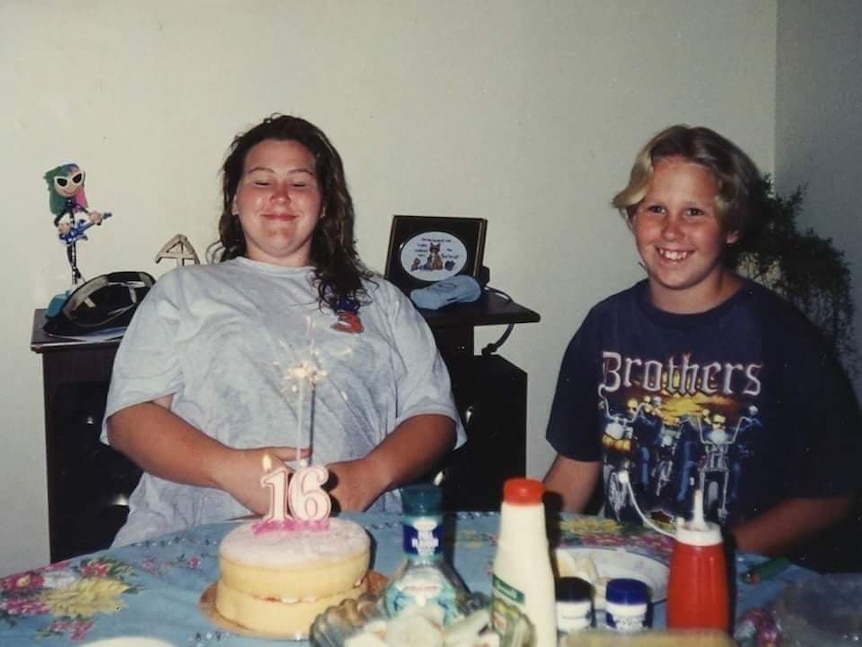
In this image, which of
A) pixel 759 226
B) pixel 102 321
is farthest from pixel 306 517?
pixel 759 226

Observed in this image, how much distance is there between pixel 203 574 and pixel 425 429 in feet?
2.16

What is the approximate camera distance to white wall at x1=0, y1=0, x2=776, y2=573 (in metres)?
2.44

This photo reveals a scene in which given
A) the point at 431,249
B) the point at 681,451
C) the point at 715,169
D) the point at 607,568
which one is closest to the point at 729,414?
the point at 681,451

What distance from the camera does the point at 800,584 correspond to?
91cm

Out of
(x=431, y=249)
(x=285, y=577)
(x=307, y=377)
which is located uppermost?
(x=431, y=249)

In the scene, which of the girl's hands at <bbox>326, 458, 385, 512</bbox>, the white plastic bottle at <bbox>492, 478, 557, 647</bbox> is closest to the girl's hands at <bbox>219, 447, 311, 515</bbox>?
the girl's hands at <bbox>326, 458, 385, 512</bbox>

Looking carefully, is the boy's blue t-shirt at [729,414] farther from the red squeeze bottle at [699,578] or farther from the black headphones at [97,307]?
the black headphones at [97,307]

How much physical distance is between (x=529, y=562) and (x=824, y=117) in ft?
8.04

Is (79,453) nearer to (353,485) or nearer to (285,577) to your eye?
(353,485)

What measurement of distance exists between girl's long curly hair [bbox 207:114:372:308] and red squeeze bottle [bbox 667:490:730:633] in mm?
1037

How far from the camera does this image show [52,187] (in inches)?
95.7

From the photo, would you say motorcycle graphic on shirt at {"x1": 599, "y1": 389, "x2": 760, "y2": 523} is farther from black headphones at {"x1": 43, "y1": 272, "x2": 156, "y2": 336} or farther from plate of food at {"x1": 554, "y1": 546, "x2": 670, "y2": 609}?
black headphones at {"x1": 43, "y1": 272, "x2": 156, "y2": 336}

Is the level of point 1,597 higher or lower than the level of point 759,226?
lower

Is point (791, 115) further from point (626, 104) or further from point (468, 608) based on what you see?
point (468, 608)
